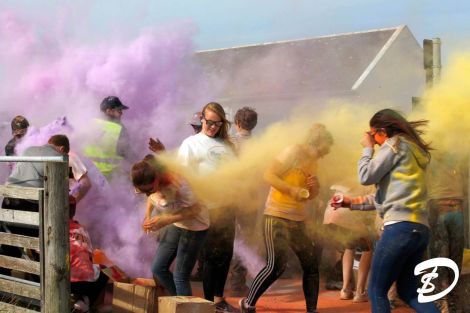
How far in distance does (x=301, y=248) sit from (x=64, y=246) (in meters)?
1.91

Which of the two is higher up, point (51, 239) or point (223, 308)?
point (51, 239)

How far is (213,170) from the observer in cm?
590

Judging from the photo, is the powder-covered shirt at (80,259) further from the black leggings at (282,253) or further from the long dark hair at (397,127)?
the long dark hair at (397,127)

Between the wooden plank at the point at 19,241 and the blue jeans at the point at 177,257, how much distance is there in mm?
971

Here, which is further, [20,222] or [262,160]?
[262,160]

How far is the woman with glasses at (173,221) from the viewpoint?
5355 millimetres

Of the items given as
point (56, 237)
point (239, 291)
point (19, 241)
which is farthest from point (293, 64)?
point (56, 237)

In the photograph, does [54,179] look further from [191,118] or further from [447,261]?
[447,261]

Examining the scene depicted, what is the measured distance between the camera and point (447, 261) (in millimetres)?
5934

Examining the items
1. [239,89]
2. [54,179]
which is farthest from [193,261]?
[239,89]

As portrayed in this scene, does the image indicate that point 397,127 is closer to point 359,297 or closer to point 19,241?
point 359,297

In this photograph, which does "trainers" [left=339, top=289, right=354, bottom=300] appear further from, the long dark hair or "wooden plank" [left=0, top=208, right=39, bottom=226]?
"wooden plank" [left=0, top=208, right=39, bottom=226]

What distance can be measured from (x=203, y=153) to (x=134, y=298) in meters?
1.28

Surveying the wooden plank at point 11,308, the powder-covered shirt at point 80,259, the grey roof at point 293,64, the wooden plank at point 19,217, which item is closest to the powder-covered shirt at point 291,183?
the powder-covered shirt at point 80,259
